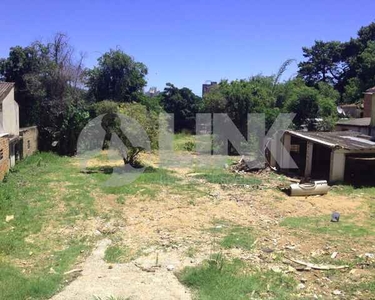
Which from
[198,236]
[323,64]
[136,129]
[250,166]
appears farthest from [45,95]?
[323,64]

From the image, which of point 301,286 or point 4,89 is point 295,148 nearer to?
point 301,286

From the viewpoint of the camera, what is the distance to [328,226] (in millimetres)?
11320

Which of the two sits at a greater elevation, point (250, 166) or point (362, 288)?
point (250, 166)

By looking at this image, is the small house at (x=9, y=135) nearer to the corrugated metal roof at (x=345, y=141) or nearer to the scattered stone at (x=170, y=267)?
the scattered stone at (x=170, y=267)

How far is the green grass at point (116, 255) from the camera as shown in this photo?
8.70m

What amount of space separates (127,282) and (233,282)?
205 centimetres

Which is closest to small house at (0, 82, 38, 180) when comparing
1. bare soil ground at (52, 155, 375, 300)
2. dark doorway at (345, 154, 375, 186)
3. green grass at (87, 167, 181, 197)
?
green grass at (87, 167, 181, 197)

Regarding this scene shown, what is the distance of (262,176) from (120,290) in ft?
42.5

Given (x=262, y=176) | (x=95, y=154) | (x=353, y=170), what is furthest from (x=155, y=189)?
(x=95, y=154)

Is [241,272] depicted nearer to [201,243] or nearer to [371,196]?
[201,243]

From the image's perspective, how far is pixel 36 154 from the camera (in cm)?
2391

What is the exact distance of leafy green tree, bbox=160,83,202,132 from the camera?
39.3 m

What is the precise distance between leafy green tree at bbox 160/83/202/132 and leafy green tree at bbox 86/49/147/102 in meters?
8.39

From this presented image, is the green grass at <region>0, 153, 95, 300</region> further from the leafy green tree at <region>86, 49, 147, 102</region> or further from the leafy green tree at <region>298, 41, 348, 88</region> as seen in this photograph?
the leafy green tree at <region>298, 41, 348, 88</region>
